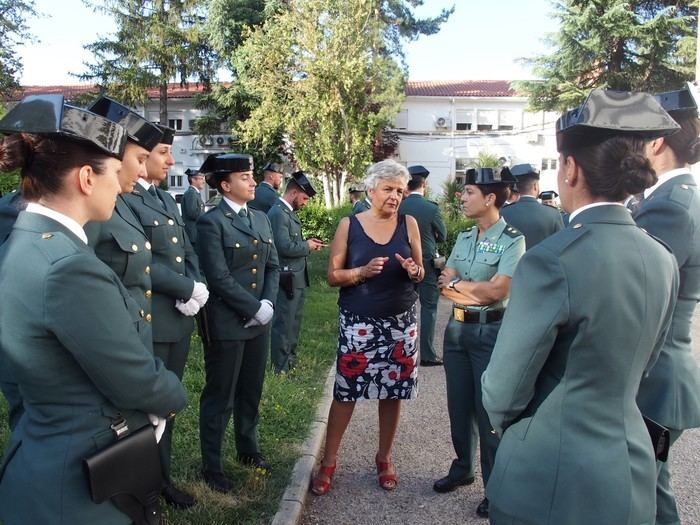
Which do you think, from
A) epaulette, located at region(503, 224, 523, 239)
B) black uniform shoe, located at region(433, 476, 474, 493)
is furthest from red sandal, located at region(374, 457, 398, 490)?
epaulette, located at region(503, 224, 523, 239)

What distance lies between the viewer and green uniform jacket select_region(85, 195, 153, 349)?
2920 millimetres

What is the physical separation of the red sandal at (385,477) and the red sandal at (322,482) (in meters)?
0.33

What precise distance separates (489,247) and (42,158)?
2677 millimetres

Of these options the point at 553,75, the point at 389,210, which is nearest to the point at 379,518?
the point at 389,210

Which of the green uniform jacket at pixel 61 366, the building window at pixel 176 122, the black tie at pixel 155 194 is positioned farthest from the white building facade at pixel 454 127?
the green uniform jacket at pixel 61 366

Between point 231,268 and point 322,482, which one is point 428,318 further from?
point 231,268

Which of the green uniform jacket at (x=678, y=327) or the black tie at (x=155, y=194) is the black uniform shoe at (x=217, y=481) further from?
the green uniform jacket at (x=678, y=327)

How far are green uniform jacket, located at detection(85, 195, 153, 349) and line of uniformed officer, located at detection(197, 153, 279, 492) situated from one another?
0.74 meters

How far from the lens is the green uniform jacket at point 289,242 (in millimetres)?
6852

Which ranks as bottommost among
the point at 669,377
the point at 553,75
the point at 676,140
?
the point at 669,377

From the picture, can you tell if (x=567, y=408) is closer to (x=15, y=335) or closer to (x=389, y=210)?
(x=15, y=335)

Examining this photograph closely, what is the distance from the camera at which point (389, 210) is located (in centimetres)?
404

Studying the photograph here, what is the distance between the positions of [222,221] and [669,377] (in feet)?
8.91

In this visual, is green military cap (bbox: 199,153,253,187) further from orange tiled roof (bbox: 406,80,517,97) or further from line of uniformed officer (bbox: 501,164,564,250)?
orange tiled roof (bbox: 406,80,517,97)
